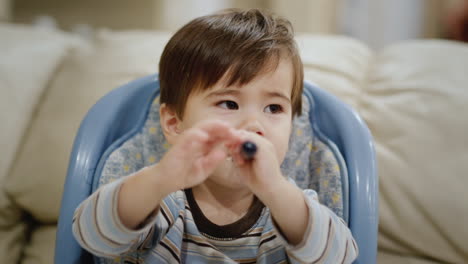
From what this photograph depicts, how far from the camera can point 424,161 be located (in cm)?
98

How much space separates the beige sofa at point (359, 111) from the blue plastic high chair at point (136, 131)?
0.83ft

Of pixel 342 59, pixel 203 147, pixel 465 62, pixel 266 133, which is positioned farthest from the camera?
pixel 342 59

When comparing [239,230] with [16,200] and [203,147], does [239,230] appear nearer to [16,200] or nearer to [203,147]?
[203,147]

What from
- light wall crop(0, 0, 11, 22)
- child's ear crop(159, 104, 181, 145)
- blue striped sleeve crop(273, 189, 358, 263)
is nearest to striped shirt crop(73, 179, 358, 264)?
blue striped sleeve crop(273, 189, 358, 263)

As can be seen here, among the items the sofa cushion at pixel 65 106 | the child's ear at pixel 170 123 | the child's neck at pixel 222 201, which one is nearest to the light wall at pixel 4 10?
the sofa cushion at pixel 65 106

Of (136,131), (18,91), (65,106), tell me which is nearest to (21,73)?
(18,91)

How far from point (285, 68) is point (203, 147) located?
225mm

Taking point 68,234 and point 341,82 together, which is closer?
point 68,234

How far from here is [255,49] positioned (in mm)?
685

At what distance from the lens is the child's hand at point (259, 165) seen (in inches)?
22.0

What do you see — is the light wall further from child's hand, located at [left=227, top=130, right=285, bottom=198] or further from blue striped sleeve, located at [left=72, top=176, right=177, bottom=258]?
child's hand, located at [left=227, top=130, right=285, bottom=198]

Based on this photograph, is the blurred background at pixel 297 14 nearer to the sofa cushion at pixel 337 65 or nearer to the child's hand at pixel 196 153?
the sofa cushion at pixel 337 65

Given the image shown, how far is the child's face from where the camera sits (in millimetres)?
659

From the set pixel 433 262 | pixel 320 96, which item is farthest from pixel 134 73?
pixel 433 262
